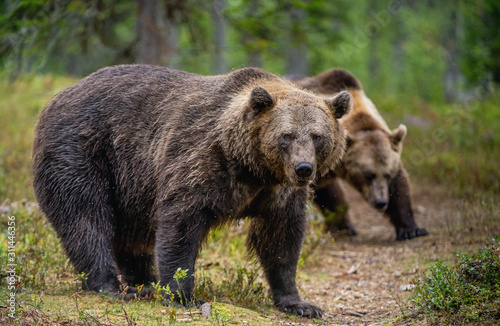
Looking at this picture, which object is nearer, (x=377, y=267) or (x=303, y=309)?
(x=303, y=309)

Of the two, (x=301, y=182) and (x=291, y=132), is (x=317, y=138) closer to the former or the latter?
(x=291, y=132)

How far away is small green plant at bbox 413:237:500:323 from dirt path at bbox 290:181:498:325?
262 millimetres

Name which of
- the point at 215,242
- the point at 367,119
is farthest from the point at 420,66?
the point at 215,242

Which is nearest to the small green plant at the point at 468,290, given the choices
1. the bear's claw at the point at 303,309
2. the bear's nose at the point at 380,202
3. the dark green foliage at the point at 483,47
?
the bear's claw at the point at 303,309

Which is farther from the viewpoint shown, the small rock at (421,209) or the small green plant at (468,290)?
the small rock at (421,209)

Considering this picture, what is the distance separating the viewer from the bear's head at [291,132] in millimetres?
4766

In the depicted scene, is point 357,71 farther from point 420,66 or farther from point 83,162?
point 83,162

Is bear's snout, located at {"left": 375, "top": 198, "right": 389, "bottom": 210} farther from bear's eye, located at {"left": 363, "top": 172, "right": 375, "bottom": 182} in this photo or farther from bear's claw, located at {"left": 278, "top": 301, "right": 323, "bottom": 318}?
bear's claw, located at {"left": 278, "top": 301, "right": 323, "bottom": 318}

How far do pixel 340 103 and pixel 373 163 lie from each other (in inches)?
151

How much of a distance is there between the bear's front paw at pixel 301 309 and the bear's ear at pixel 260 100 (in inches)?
80.4

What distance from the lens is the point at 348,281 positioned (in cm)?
740

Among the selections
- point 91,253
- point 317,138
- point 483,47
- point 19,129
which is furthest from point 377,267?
point 483,47

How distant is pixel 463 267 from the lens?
4.76 meters

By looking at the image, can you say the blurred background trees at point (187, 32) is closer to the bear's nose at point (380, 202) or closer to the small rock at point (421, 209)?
the bear's nose at point (380, 202)
